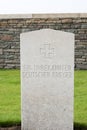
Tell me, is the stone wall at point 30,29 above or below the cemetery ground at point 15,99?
above

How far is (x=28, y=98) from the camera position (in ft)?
20.1

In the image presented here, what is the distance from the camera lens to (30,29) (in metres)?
12.4

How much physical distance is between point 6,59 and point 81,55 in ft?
6.67

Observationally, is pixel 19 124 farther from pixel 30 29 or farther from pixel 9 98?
pixel 30 29

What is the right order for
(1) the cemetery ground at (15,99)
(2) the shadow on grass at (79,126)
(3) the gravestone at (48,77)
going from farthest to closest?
(1) the cemetery ground at (15,99), (2) the shadow on grass at (79,126), (3) the gravestone at (48,77)

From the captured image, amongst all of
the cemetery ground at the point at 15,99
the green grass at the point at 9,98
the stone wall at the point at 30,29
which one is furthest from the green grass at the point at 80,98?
A: the green grass at the point at 9,98

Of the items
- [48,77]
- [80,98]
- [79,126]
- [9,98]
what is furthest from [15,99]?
[48,77]

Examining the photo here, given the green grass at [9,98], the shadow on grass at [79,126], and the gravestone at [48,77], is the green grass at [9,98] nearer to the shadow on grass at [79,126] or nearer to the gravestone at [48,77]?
the gravestone at [48,77]

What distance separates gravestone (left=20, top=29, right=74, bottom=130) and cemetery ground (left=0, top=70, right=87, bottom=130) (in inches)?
23.1

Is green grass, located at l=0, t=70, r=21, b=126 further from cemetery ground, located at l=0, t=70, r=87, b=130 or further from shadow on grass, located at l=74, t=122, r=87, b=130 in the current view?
shadow on grass, located at l=74, t=122, r=87, b=130

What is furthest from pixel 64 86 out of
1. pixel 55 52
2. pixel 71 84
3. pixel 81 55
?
pixel 81 55

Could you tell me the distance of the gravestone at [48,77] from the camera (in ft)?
19.7

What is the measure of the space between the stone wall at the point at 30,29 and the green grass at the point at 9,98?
2.06 feet

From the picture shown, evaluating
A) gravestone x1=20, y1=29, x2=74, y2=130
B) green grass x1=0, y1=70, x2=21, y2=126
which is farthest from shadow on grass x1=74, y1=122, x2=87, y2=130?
green grass x1=0, y1=70, x2=21, y2=126
